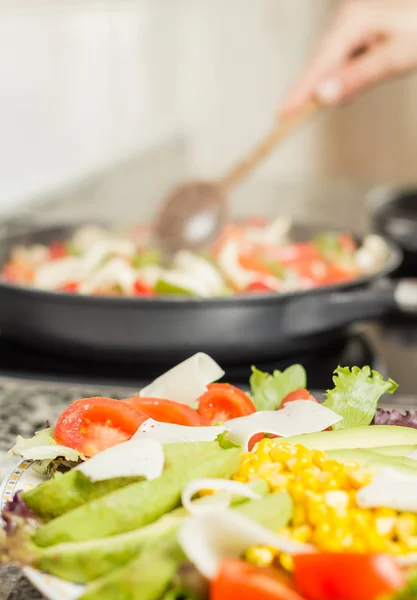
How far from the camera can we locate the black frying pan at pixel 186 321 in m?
1.60

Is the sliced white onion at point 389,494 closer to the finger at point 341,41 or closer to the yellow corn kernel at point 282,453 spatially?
the yellow corn kernel at point 282,453

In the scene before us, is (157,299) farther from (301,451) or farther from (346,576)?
(346,576)

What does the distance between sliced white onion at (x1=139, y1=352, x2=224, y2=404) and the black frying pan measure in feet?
1.50

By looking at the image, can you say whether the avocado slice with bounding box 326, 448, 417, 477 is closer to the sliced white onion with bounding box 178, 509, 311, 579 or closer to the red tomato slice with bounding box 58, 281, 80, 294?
the sliced white onion with bounding box 178, 509, 311, 579

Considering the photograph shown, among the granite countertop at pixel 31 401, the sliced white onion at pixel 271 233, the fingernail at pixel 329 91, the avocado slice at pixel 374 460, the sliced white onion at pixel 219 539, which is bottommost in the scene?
the granite countertop at pixel 31 401

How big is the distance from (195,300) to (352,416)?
1.71 ft

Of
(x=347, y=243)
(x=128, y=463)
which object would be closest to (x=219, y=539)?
(x=128, y=463)

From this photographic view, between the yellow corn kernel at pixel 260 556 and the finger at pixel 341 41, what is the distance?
1885mm

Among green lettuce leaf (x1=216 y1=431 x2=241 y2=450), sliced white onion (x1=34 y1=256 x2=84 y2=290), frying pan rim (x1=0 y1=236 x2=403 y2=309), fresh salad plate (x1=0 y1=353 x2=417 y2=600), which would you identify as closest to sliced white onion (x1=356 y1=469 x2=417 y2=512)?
fresh salad plate (x1=0 y1=353 x2=417 y2=600)

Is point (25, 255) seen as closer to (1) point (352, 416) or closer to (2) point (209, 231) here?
(2) point (209, 231)

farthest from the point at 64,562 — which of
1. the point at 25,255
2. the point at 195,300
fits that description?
the point at 25,255

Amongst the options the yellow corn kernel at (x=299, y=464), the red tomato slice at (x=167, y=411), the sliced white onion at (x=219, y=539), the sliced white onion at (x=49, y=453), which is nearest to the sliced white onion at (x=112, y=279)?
the red tomato slice at (x=167, y=411)

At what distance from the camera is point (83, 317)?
162 cm

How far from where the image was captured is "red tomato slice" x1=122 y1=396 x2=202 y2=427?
41.7 inches
